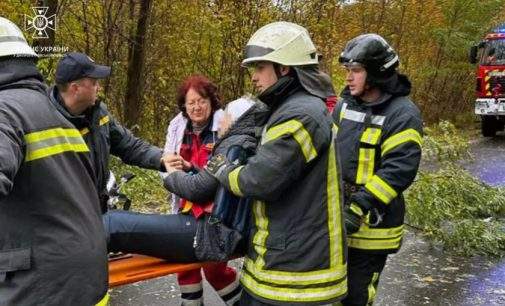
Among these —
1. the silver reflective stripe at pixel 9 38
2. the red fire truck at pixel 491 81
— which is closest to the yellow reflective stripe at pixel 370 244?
the silver reflective stripe at pixel 9 38

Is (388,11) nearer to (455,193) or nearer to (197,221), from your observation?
(455,193)

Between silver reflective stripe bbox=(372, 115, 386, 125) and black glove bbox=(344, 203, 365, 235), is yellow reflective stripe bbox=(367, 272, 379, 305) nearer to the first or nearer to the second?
black glove bbox=(344, 203, 365, 235)

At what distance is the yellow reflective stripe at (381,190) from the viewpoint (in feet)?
9.59

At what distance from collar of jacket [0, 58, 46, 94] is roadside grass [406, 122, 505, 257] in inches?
186

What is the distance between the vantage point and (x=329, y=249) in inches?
98.2

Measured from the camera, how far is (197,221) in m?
2.94

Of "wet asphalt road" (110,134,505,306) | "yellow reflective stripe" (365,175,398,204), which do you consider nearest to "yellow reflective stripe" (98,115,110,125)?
"yellow reflective stripe" (365,175,398,204)

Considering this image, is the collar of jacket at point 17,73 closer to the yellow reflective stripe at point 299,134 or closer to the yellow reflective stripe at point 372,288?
the yellow reflective stripe at point 299,134

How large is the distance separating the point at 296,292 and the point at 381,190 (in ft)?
2.50

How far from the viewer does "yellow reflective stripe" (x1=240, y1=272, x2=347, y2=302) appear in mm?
2465

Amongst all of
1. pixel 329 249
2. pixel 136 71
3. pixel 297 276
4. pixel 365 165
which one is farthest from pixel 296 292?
pixel 136 71

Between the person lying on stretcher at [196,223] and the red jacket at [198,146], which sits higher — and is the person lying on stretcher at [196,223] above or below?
below

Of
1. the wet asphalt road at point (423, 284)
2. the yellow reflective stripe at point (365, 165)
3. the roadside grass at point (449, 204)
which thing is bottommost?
the wet asphalt road at point (423, 284)

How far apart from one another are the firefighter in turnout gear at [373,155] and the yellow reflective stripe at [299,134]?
70 cm
